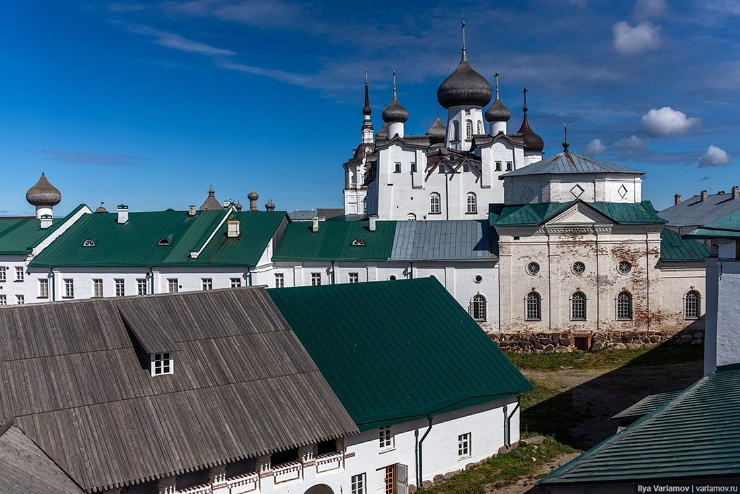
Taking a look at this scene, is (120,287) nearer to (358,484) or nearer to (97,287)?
(97,287)

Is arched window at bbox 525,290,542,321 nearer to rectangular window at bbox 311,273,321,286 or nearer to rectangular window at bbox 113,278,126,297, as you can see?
rectangular window at bbox 311,273,321,286

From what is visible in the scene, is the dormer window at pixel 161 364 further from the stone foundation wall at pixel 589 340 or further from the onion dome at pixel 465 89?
the onion dome at pixel 465 89

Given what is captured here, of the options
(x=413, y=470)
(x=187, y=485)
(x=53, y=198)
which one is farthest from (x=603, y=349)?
(x=53, y=198)

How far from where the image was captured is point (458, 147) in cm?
5534

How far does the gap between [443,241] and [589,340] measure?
325 inches

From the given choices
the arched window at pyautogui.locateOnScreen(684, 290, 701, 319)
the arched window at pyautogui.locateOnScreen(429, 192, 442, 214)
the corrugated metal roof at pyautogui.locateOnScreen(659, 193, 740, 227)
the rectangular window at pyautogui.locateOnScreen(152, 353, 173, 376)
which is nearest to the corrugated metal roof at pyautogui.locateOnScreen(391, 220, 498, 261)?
the arched window at pyautogui.locateOnScreen(684, 290, 701, 319)

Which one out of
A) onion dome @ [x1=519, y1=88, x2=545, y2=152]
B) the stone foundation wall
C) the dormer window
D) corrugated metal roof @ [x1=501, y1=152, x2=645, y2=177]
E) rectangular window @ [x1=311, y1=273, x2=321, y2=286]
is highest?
Answer: onion dome @ [x1=519, y1=88, x2=545, y2=152]

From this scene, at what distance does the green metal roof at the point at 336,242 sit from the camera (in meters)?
33.8

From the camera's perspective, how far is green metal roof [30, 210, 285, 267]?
111 ft

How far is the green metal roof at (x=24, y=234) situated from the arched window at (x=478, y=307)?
22857 millimetres

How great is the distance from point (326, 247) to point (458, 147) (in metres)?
24.4

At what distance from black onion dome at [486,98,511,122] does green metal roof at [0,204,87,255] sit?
3348 centimetres

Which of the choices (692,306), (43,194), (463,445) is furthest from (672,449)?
(43,194)

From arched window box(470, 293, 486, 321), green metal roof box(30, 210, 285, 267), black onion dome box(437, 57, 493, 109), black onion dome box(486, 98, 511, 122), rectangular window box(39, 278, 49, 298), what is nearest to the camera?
arched window box(470, 293, 486, 321)
